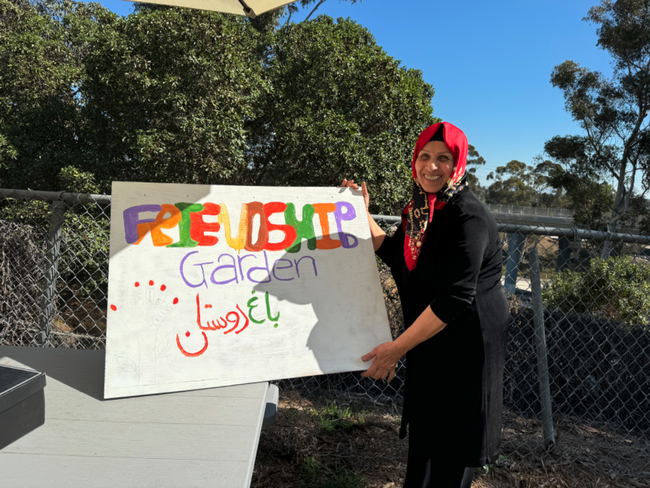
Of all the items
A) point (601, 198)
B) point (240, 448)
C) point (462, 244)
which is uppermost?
point (601, 198)

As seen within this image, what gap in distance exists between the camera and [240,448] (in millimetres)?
999

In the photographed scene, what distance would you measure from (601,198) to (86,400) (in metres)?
30.1

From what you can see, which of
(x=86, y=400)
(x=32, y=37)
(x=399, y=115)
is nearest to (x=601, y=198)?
(x=399, y=115)

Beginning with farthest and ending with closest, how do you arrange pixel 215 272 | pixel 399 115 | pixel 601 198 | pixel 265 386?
pixel 601 198 → pixel 399 115 → pixel 215 272 → pixel 265 386

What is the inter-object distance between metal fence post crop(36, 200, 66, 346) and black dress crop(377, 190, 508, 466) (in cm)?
174

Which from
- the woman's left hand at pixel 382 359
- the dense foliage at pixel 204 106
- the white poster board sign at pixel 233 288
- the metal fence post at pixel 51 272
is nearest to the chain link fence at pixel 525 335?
the metal fence post at pixel 51 272

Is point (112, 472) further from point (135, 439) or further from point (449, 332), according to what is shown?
point (449, 332)

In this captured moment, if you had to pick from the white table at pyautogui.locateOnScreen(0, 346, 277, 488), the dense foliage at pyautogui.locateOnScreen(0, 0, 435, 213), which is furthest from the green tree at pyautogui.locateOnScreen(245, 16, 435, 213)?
A: the white table at pyautogui.locateOnScreen(0, 346, 277, 488)

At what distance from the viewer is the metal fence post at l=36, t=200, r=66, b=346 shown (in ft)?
6.75

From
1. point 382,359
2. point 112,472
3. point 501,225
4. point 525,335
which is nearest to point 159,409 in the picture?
point 112,472

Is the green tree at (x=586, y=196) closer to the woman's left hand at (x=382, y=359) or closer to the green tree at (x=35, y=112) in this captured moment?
the green tree at (x=35, y=112)

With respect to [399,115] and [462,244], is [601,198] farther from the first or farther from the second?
[462,244]

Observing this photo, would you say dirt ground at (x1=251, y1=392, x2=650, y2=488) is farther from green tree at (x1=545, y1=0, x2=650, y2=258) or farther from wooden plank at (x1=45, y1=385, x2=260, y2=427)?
green tree at (x1=545, y1=0, x2=650, y2=258)

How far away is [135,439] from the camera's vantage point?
1026 millimetres
